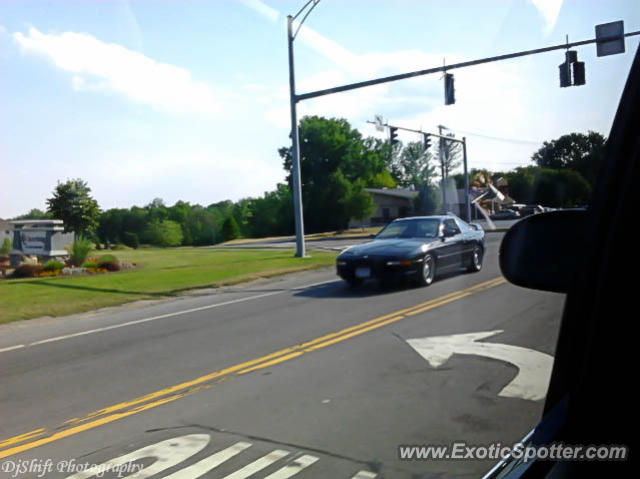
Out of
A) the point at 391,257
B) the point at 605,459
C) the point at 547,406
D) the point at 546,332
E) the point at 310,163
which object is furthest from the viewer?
the point at 310,163

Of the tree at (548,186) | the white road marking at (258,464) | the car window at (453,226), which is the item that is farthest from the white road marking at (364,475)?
the car window at (453,226)

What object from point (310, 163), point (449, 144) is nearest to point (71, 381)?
point (449, 144)

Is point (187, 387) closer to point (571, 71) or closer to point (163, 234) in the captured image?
point (571, 71)

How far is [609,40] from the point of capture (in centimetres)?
200

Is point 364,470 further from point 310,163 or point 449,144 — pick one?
point 310,163

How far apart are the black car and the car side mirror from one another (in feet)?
32.3

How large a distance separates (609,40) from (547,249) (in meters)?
0.78

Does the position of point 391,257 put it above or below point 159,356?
above

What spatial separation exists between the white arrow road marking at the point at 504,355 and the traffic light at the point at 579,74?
2725 mm

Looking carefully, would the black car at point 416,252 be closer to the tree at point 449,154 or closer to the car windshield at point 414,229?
the car windshield at point 414,229

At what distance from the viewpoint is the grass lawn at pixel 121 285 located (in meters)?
12.0

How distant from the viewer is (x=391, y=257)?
39.5ft

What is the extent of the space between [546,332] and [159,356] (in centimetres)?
463

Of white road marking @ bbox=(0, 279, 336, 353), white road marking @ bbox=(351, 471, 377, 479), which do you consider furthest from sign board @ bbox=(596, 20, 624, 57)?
white road marking @ bbox=(0, 279, 336, 353)
